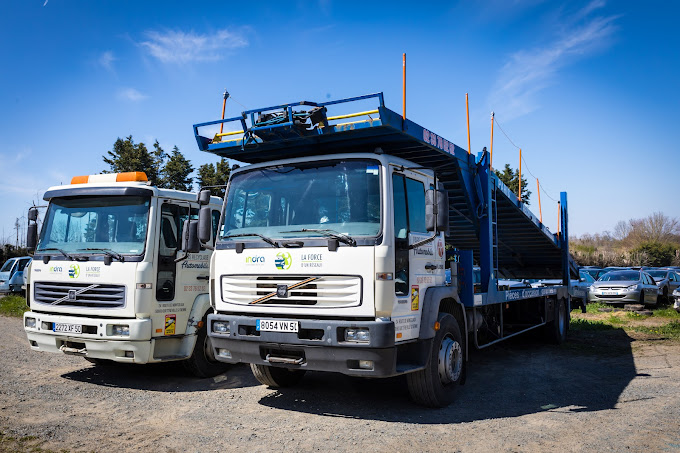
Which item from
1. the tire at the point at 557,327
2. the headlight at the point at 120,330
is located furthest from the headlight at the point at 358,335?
the tire at the point at 557,327

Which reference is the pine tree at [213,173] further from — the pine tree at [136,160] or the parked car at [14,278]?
the parked car at [14,278]

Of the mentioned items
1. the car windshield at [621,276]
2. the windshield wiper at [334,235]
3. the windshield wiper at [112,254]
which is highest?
the windshield wiper at [334,235]

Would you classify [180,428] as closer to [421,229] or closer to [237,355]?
[237,355]

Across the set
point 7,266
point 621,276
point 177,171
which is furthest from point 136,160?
point 621,276

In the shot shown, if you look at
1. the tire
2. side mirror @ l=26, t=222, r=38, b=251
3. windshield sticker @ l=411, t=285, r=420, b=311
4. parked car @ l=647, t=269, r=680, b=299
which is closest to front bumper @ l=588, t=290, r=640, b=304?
parked car @ l=647, t=269, r=680, b=299

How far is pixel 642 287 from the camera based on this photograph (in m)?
18.6

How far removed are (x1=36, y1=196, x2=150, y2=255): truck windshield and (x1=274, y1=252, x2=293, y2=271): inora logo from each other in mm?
2306

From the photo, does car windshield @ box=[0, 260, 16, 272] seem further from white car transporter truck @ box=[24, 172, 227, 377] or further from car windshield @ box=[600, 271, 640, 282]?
car windshield @ box=[600, 271, 640, 282]

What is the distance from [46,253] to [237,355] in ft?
11.2

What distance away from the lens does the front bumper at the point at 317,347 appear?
5.06 meters

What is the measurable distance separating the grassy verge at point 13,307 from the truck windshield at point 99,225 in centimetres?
1028

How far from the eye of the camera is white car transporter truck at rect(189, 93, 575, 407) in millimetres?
5176

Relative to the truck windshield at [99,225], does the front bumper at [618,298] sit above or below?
below

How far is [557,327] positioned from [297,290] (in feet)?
24.8
